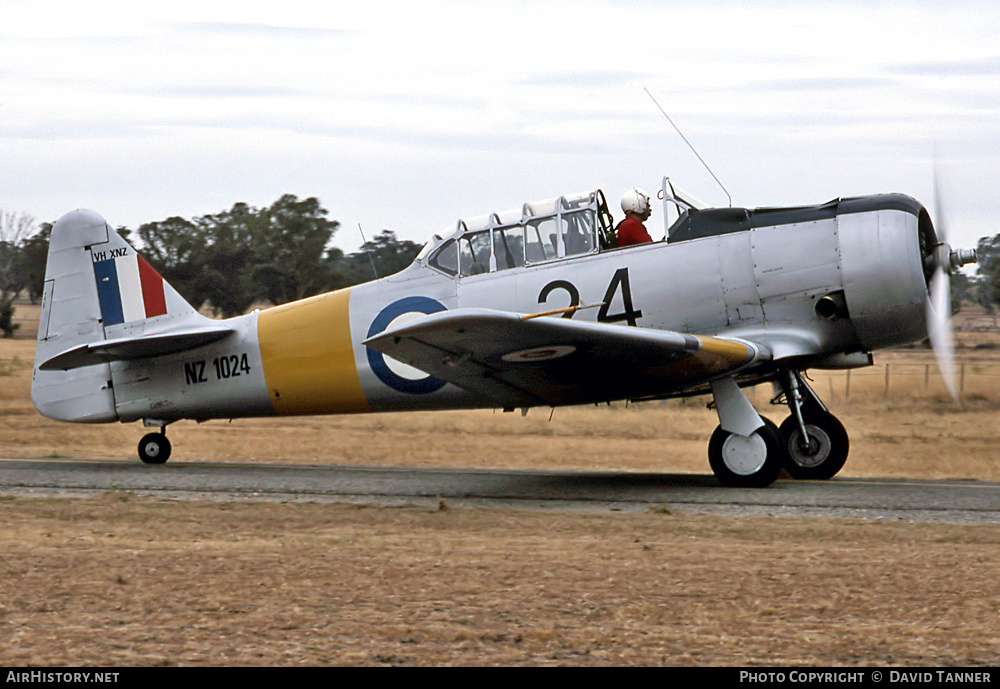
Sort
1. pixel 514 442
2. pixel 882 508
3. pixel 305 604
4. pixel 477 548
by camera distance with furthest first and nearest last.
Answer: pixel 514 442 < pixel 882 508 < pixel 477 548 < pixel 305 604

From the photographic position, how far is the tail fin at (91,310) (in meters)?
12.9

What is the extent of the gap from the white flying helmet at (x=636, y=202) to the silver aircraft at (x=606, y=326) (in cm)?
23

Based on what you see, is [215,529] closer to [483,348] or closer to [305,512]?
[305,512]

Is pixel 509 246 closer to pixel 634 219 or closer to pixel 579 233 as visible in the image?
pixel 579 233

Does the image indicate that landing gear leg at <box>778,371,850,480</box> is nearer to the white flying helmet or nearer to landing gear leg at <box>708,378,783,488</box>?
landing gear leg at <box>708,378,783,488</box>

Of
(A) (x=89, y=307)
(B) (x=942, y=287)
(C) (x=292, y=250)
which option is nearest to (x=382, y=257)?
(A) (x=89, y=307)

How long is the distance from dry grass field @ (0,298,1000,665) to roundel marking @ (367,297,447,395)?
89.8 inches

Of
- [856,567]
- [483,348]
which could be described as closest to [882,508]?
[856,567]

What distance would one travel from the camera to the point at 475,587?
579cm

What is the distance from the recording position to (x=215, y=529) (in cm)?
798

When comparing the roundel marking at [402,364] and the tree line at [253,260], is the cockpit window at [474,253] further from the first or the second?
the tree line at [253,260]

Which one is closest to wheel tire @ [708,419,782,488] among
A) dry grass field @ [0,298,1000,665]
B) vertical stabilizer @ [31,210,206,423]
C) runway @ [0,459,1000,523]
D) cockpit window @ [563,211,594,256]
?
runway @ [0,459,1000,523]

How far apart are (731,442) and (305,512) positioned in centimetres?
381

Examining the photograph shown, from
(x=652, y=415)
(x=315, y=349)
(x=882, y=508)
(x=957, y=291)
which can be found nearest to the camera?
(x=882, y=508)
